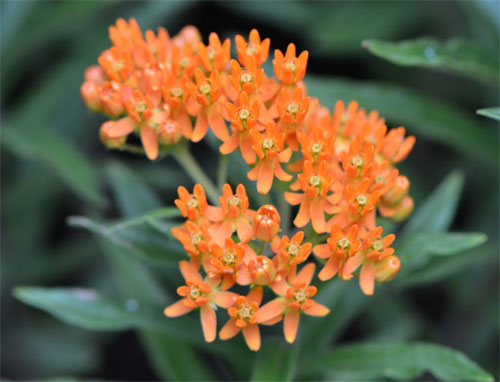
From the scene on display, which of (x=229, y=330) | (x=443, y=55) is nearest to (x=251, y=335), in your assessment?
(x=229, y=330)

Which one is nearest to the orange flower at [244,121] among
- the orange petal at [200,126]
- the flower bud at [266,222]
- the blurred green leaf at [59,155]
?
the orange petal at [200,126]

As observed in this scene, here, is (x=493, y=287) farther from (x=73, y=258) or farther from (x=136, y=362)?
(x=73, y=258)

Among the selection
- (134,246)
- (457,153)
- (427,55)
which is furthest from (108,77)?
(457,153)

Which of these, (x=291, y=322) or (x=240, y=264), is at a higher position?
(x=240, y=264)

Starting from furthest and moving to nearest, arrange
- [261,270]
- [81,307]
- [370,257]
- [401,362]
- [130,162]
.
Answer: [130,162]
[81,307]
[401,362]
[370,257]
[261,270]

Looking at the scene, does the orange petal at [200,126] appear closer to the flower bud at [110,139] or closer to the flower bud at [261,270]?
the flower bud at [110,139]

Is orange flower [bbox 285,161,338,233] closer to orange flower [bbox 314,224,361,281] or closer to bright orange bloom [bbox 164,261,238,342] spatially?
orange flower [bbox 314,224,361,281]

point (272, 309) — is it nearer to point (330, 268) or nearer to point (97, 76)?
point (330, 268)
